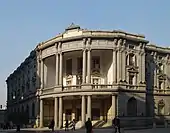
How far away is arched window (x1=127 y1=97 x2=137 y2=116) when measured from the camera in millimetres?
55125

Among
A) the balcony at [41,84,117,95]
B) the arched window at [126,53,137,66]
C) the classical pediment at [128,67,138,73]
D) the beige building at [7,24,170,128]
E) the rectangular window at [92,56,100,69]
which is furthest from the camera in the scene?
the rectangular window at [92,56,100,69]

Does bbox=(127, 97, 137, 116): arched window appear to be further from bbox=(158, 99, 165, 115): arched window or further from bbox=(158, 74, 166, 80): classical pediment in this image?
bbox=(158, 74, 166, 80): classical pediment

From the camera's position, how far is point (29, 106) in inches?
2783

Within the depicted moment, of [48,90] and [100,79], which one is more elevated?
[100,79]

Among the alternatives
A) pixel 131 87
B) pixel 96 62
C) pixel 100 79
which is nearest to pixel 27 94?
pixel 96 62

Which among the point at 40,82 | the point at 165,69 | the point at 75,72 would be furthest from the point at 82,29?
the point at 165,69

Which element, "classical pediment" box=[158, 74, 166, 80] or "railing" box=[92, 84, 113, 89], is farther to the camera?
"classical pediment" box=[158, 74, 166, 80]

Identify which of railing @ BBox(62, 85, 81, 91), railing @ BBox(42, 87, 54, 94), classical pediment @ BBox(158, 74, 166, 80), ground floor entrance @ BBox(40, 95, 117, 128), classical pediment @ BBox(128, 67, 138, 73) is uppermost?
classical pediment @ BBox(128, 67, 138, 73)

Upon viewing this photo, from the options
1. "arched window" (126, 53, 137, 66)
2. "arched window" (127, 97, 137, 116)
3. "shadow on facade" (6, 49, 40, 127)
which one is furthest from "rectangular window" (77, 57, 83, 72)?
"arched window" (127, 97, 137, 116)

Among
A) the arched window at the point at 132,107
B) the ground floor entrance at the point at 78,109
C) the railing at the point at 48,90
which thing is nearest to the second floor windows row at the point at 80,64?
the railing at the point at 48,90

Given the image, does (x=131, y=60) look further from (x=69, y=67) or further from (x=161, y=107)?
(x=161, y=107)

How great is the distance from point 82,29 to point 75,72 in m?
7.56

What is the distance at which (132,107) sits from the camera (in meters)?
55.7

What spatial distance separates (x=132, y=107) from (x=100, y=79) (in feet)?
21.8
